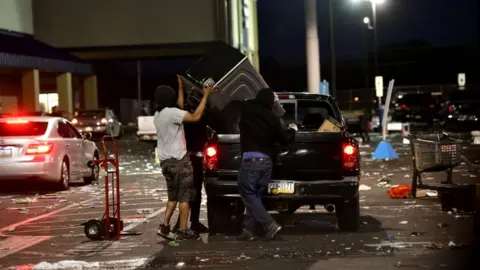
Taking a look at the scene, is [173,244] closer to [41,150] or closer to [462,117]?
[41,150]

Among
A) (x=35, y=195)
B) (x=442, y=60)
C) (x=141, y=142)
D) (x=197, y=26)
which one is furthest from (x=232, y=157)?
(x=442, y=60)

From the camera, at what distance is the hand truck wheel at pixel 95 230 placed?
10102 millimetres

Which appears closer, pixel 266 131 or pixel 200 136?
pixel 266 131

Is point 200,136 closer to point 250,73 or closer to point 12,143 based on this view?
point 250,73

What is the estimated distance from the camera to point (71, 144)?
56.9 ft

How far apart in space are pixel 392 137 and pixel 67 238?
2651 cm

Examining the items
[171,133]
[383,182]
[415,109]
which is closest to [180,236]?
[171,133]

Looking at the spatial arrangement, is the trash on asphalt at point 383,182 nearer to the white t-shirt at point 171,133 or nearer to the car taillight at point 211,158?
the car taillight at point 211,158

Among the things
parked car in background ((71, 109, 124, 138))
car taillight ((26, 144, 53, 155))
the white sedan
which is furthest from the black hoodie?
parked car in background ((71, 109, 124, 138))

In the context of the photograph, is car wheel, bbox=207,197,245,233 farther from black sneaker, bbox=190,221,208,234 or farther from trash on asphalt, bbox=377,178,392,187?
trash on asphalt, bbox=377,178,392,187

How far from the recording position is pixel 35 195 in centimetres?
1619

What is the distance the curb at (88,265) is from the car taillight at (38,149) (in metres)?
7.73

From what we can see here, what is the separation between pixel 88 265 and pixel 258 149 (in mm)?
2393

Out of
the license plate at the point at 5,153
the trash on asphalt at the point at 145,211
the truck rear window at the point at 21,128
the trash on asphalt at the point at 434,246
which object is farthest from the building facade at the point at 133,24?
the trash on asphalt at the point at 434,246
